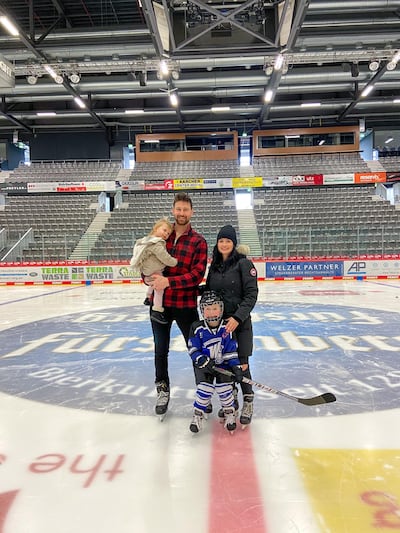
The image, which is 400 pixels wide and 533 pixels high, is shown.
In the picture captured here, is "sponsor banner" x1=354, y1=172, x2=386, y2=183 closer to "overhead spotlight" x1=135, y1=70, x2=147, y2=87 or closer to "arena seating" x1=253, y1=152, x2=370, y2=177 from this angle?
"arena seating" x1=253, y1=152, x2=370, y2=177

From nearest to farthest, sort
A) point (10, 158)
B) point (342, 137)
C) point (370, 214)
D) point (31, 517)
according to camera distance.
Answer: point (31, 517) < point (370, 214) < point (342, 137) < point (10, 158)

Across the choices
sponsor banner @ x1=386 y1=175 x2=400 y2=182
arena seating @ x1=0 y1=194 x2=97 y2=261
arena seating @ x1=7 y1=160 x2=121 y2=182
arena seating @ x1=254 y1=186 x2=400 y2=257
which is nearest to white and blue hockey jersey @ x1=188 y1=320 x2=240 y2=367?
arena seating @ x1=254 y1=186 x2=400 y2=257

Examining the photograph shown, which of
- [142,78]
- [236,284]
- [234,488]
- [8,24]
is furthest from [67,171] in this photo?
[234,488]

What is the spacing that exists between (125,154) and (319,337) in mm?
24749

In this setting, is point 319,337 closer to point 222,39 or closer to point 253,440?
point 253,440

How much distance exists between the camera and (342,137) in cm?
2659

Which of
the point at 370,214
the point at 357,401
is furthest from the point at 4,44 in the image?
the point at 370,214

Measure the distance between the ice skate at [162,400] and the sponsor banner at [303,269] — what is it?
1311 cm

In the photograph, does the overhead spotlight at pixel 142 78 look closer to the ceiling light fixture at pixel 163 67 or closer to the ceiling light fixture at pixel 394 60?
the ceiling light fixture at pixel 163 67

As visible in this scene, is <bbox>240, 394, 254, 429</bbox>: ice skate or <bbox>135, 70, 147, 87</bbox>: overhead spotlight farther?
<bbox>135, 70, 147, 87</bbox>: overhead spotlight

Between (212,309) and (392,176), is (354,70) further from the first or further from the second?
(212,309)

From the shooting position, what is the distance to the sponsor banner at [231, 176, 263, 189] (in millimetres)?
22859

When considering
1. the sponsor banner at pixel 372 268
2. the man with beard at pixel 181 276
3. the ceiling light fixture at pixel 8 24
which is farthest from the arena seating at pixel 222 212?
the man with beard at pixel 181 276

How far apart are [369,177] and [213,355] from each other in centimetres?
2313
